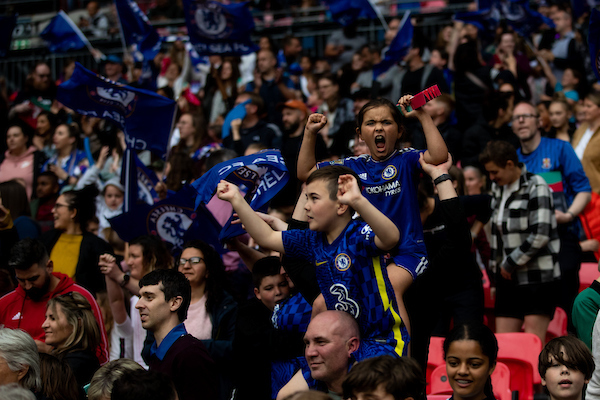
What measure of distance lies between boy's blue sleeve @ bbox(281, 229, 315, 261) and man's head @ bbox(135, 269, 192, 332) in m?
0.93

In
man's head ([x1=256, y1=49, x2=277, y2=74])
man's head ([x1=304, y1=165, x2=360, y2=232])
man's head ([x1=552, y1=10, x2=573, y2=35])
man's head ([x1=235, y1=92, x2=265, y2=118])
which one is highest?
man's head ([x1=552, y1=10, x2=573, y2=35])

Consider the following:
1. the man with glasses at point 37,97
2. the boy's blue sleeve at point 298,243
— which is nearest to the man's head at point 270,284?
the boy's blue sleeve at point 298,243

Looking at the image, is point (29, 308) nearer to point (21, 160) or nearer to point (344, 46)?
point (21, 160)

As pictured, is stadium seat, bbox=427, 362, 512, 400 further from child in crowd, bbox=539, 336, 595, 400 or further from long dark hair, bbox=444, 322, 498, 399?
long dark hair, bbox=444, 322, 498, 399

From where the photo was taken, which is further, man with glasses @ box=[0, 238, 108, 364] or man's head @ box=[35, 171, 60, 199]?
man's head @ box=[35, 171, 60, 199]

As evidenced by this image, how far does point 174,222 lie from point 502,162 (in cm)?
300

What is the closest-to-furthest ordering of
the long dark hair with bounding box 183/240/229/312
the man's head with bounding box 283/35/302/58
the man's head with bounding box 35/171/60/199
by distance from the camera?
the long dark hair with bounding box 183/240/229/312
the man's head with bounding box 35/171/60/199
the man's head with bounding box 283/35/302/58

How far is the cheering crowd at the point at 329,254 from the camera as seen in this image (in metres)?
4.14

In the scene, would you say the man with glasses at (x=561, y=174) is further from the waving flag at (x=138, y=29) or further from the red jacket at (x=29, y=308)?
the waving flag at (x=138, y=29)

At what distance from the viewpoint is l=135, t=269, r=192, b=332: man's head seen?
488cm

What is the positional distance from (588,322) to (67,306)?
3.58 metres

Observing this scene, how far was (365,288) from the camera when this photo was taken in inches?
162

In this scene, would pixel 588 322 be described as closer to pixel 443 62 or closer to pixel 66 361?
pixel 66 361

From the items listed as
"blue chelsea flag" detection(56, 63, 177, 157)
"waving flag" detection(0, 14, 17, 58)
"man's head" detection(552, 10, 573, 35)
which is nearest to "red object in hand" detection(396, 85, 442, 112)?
"blue chelsea flag" detection(56, 63, 177, 157)
